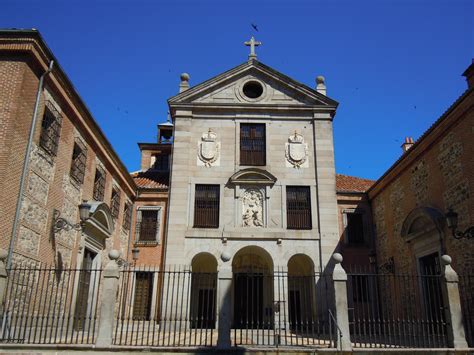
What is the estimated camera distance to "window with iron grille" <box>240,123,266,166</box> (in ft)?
66.2

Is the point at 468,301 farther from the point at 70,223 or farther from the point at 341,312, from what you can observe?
the point at 70,223

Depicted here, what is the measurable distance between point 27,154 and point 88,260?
5875mm

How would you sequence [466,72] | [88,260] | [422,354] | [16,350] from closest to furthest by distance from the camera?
[16,350] < [422,354] < [466,72] < [88,260]

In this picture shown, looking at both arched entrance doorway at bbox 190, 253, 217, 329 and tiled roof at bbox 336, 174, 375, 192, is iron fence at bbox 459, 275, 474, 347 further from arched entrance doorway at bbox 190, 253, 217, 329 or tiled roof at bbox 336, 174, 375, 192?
arched entrance doorway at bbox 190, 253, 217, 329

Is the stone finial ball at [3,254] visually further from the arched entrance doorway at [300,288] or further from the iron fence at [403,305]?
the arched entrance doorway at [300,288]

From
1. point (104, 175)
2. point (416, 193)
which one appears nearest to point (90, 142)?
point (104, 175)

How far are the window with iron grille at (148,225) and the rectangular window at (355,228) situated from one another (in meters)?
8.88

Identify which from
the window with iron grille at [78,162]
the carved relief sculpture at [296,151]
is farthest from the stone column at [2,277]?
the carved relief sculpture at [296,151]

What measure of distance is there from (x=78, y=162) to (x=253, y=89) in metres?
10.00

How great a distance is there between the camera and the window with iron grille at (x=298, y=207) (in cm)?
1919

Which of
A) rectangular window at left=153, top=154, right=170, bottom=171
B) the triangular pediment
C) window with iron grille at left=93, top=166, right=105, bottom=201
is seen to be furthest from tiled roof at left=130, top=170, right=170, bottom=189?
the triangular pediment

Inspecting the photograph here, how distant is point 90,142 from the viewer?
52.2ft

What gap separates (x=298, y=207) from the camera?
19.5 meters

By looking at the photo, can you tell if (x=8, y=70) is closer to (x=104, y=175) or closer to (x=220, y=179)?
(x=104, y=175)
